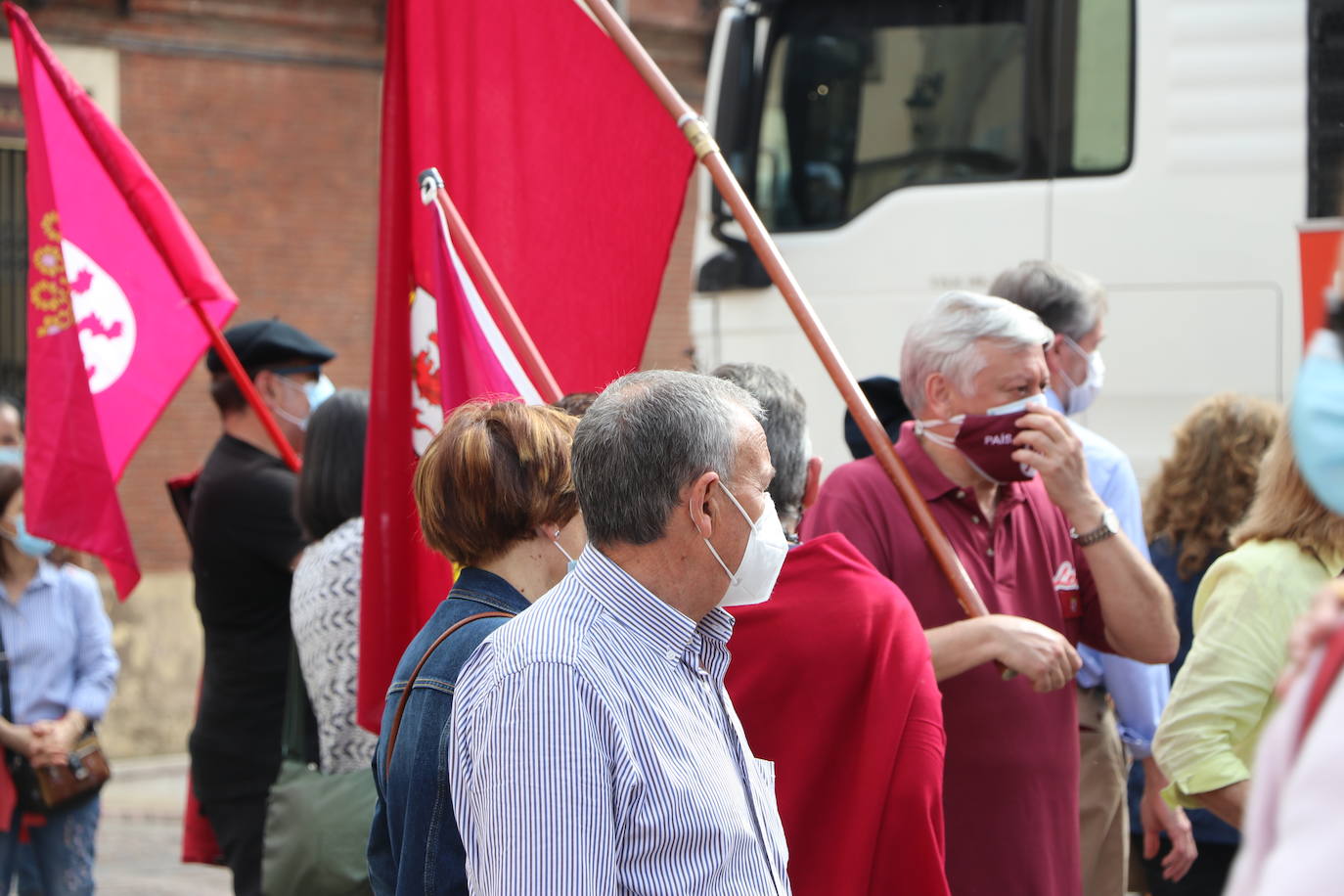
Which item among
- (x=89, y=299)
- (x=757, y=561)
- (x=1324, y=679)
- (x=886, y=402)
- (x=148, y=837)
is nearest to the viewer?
(x=1324, y=679)

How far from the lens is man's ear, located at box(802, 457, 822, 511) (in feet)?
9.70

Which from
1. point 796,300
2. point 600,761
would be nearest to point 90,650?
point 796,300

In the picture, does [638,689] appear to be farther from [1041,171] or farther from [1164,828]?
[1041,171]

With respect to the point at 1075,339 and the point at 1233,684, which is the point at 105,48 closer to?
the point at 1075,339

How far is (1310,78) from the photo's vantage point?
562cm

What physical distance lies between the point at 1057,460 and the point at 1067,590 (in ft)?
1.12

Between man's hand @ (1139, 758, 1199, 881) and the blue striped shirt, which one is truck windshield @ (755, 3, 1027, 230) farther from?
the blue striped shirt

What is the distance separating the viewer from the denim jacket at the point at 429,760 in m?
2.16

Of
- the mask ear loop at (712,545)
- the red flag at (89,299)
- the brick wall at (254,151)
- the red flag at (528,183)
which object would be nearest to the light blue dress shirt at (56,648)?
the red flag at (89,299)

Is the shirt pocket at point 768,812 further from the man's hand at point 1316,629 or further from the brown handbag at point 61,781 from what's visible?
the brown handbag at point 61,781

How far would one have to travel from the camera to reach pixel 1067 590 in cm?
326

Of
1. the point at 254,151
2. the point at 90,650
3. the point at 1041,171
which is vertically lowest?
the point at 90,650

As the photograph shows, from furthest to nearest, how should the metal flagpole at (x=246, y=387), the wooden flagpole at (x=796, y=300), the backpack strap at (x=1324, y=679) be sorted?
the metal flagpole at (x=246, y=387) < the wooden flagpole at (x=796, y=300) < the backpack strap at (x=1324, y=679)

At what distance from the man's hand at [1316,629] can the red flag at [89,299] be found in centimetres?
370
